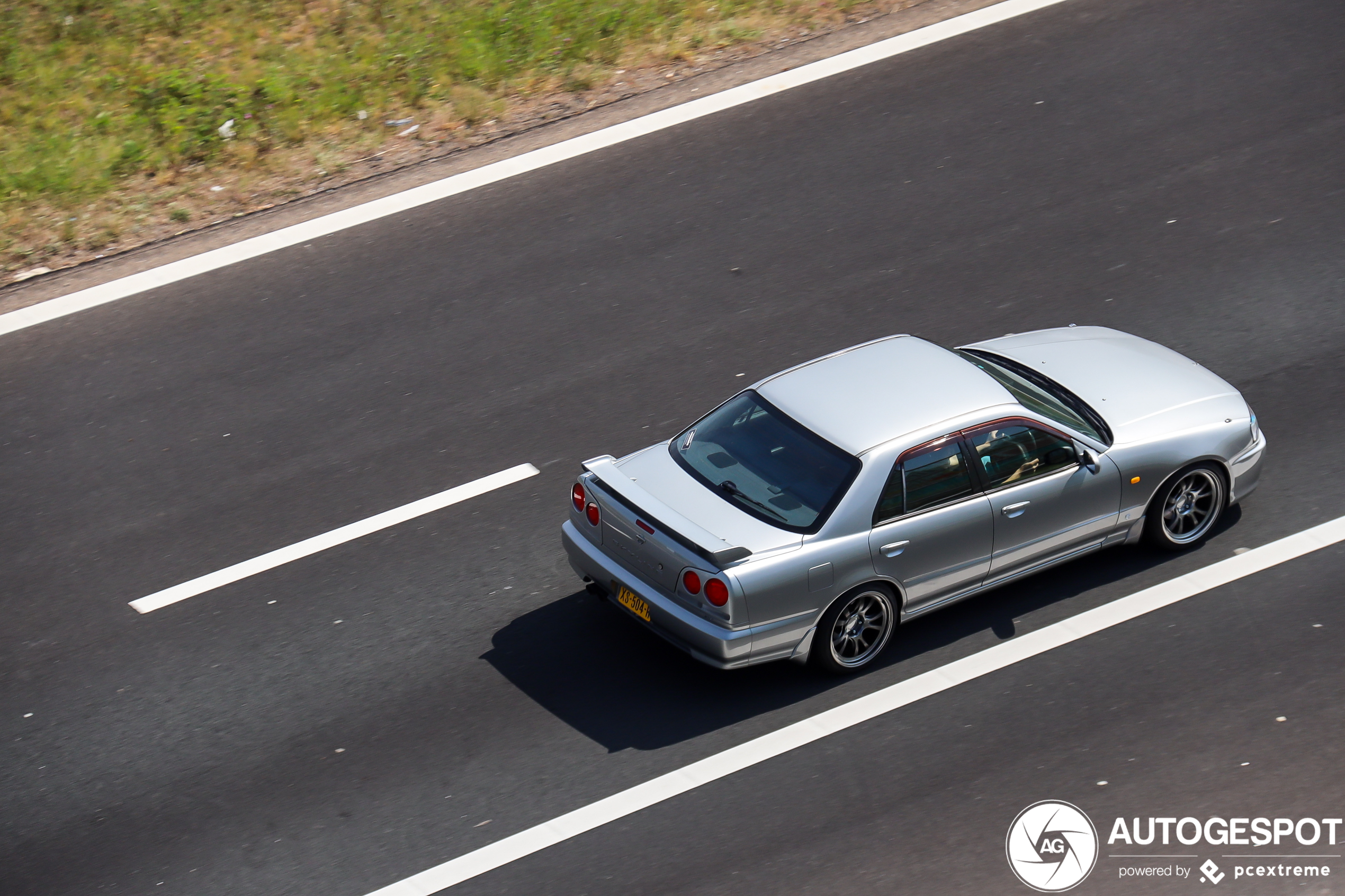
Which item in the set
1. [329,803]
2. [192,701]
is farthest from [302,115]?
[329,803]

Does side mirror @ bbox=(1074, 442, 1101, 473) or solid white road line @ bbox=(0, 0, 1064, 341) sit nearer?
side mirror @ bbox=(1074, 442, 1101, 473)

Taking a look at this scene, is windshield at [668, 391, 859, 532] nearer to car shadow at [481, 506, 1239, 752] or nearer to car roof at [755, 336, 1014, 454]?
car roof at [755, 336, 1014, 454]

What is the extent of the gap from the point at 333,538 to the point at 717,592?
3027 mm

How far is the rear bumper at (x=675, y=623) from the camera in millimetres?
7488

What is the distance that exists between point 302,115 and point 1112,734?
9.53 meters

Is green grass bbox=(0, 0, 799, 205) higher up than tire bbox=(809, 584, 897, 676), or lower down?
higher up

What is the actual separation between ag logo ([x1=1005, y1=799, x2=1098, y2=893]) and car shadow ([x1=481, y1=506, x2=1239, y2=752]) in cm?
130

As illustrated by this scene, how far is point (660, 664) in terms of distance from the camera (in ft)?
27.0

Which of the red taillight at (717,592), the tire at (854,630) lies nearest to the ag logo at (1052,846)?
the tire at (854,630)

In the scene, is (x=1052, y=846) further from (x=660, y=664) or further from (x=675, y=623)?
(x=660, y=664)

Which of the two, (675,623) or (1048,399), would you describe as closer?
(675,623)

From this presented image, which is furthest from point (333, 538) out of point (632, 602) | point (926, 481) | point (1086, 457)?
point (1086, 457)

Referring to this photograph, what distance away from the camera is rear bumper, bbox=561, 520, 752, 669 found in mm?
7488

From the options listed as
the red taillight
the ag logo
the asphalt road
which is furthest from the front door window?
the ag logo
